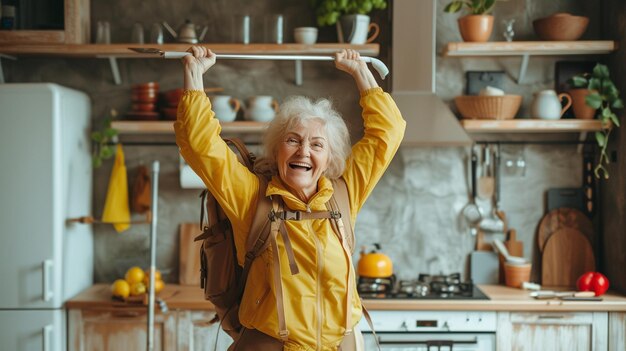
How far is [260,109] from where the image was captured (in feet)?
12.6

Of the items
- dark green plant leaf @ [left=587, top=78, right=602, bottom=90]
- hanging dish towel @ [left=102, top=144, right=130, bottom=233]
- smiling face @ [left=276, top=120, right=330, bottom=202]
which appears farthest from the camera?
hanging dish towel @ [left=102, top=144, right=130, bottom=233]

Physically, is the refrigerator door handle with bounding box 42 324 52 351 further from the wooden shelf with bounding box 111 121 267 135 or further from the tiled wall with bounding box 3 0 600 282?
the wooden shelf with bounding box 111 121 267 135

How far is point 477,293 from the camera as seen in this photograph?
3.75m

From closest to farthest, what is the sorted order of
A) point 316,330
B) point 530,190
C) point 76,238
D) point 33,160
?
point 316,330 → point 33,160 → point 76,238 → point 530,190

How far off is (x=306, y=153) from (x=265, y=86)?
1.97 metres

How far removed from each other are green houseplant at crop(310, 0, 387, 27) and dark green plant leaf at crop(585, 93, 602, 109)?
1062mm

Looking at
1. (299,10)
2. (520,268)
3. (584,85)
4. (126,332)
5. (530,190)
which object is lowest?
(126,332)

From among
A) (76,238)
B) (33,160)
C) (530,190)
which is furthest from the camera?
(530,190)

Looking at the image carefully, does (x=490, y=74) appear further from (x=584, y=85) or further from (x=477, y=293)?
(x=477, y=293)

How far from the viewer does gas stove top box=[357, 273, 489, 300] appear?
3662mm

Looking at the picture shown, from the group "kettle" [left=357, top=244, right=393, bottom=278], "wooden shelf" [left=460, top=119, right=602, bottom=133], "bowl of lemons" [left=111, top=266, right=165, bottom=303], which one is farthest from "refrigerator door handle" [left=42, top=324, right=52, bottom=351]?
"wooden shelf" [left=460, top=119, right=602, bottom=133]

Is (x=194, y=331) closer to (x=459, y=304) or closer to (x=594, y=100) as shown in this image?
(x=459, y=304)

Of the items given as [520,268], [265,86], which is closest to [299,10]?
[265,86]

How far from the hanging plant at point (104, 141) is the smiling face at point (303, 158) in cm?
187
